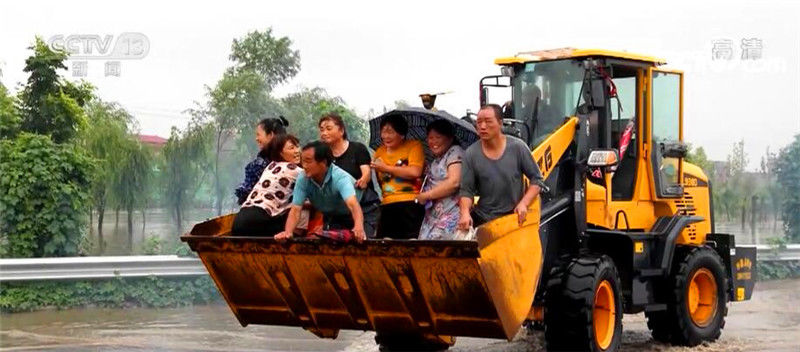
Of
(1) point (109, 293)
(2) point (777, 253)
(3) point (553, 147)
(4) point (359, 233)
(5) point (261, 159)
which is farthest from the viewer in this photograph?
(2) point (777, 253)

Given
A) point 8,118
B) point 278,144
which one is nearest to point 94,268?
point 8,118

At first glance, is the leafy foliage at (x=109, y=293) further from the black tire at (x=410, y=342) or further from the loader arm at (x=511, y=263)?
the loader arm at (x=511, y=263)

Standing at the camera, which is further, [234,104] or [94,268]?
[234,104]

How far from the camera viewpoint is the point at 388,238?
9.87m

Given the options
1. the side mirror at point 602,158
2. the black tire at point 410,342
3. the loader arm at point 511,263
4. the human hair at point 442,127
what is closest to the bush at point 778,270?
the black tire at point 410,342

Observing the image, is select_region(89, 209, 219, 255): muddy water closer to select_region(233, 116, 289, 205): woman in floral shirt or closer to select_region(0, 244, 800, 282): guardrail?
select_region(0, 244, 800, 282): guardrail

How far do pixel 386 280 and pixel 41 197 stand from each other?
301 inches

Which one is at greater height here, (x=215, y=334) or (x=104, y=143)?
(x=104, y=143)

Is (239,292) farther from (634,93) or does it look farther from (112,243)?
(112,243)

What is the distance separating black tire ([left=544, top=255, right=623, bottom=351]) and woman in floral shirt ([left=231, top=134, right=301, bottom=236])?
232 cm

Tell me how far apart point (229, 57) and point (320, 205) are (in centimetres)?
986

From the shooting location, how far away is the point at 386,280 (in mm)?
9805

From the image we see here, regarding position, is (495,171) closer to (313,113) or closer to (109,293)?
(109,293)

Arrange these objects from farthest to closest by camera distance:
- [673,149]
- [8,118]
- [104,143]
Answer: [104,143] → [8,118] → [673,149]
